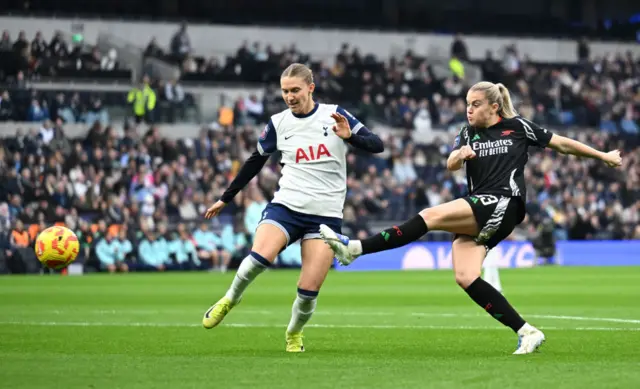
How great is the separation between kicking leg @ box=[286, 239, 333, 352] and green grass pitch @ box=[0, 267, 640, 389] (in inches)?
11.1

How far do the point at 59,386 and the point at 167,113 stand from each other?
90.9ft

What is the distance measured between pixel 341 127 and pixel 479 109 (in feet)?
3.73

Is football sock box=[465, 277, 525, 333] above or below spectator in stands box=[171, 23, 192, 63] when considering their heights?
below

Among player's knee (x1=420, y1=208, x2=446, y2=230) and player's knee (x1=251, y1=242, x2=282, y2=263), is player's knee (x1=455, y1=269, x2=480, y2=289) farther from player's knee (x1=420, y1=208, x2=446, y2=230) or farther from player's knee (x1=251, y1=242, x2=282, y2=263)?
player's knee (x1=251, y1=242, x2=282, y2=263)

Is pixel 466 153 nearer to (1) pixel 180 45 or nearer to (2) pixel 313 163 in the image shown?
(2) pixel 313 163

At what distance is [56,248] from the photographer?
12648 millimetres

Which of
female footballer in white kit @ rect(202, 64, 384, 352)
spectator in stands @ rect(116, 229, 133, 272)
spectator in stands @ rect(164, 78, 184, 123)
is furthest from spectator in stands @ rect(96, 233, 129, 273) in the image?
female footballer in white kit @ rect(202, 64, 384, 352)

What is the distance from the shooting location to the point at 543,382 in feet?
24.4

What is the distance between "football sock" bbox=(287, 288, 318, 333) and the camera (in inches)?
402

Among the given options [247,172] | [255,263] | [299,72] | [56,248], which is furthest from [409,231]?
[56,248]

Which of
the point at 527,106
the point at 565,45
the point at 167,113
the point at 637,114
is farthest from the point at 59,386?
the point at 565,45

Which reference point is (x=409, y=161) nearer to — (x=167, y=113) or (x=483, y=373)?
(x=167, y=113)

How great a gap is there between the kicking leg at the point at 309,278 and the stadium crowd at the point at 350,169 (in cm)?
1901

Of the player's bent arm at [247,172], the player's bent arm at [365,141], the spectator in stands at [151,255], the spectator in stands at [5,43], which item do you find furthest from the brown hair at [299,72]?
the spectator in stands at [5,43]
